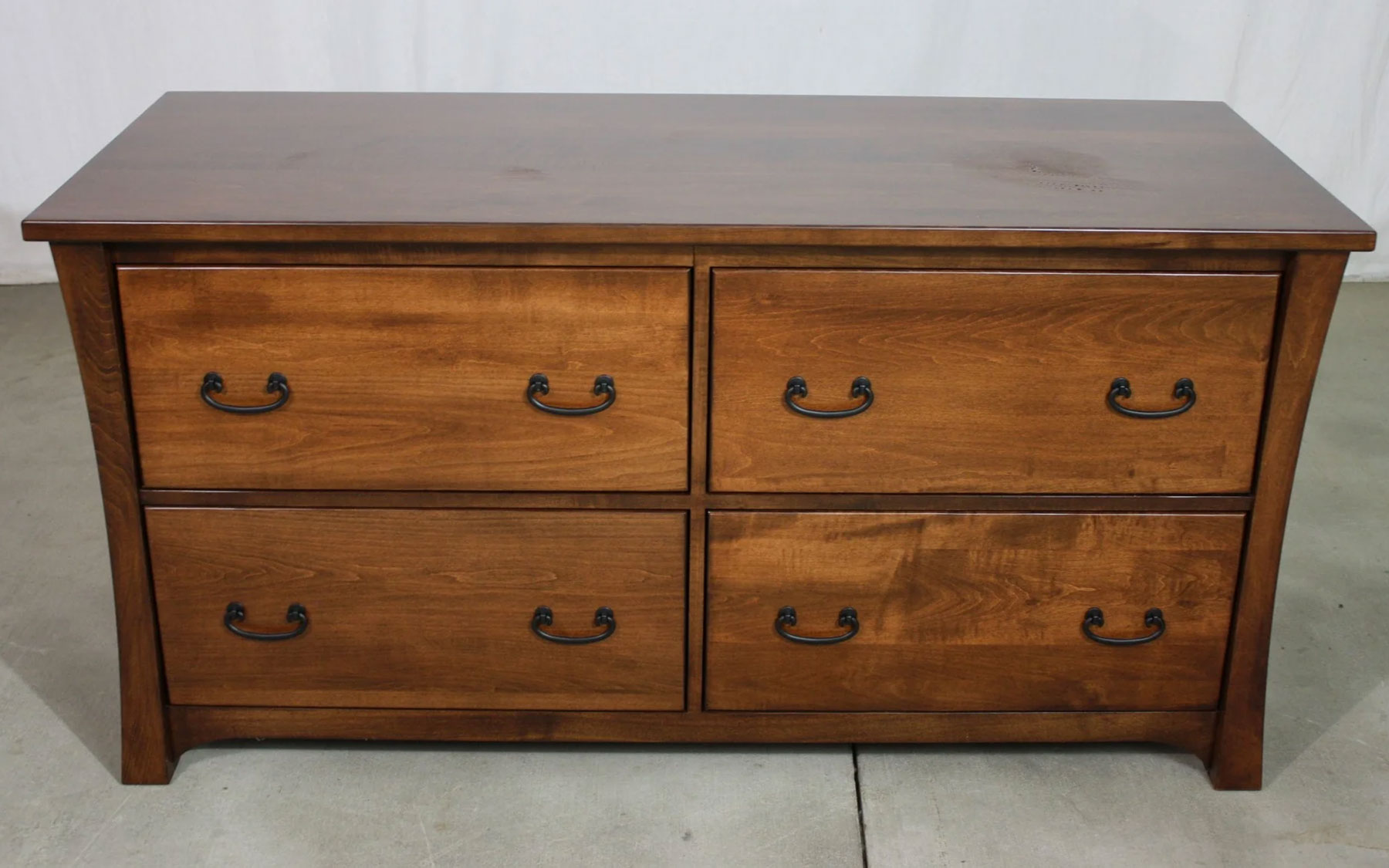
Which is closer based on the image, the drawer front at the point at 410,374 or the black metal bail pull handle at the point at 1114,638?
the drawer front at the point at 410,374

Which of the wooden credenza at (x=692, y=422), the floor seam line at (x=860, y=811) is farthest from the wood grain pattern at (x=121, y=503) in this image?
the floor seam line at (x=860, y=811)

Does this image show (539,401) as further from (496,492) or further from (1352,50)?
(1352,50)

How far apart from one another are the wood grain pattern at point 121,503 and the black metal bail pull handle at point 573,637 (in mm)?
495

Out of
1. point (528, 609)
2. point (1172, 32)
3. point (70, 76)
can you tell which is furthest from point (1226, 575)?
point (70, 76)

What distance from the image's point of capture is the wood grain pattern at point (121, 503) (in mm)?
1819

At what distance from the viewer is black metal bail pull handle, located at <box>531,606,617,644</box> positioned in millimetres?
2025

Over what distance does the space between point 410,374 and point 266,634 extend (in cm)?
43

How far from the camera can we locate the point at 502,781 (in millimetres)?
2100

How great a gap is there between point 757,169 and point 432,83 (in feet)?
5.36

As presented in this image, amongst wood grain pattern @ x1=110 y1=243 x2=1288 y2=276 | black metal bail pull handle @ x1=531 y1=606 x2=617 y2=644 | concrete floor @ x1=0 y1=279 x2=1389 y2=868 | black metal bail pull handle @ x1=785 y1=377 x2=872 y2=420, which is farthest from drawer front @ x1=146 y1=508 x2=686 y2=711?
wood grain pattern @ x1=110 y1=243 x2=1288 y2=276

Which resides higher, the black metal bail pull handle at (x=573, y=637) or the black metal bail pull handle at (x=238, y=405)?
the black metal bail pull handle at (x=238, y=405)

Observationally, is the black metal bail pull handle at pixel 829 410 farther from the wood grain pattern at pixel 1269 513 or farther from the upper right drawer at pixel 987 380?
the wood grain pattern at pixel 1269 513

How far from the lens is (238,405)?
1896 mm

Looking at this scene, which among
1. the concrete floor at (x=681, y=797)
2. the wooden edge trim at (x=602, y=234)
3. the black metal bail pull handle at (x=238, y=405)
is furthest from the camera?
the concrete floor at (x=681, y=797)
